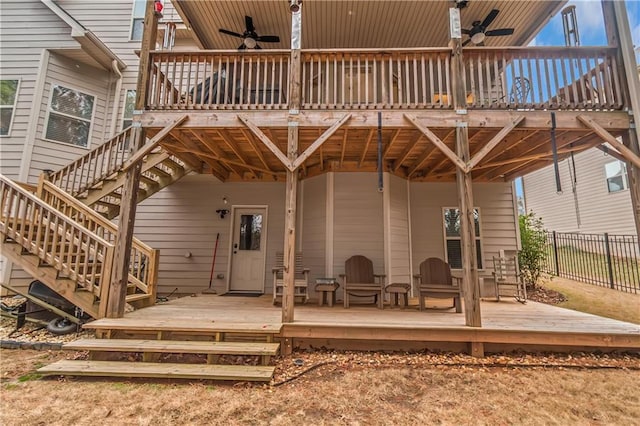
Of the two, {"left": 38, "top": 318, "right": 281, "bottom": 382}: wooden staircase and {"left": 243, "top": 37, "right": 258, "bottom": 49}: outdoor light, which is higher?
{"left": 243, "top": 37, "right": 258, "bottom": 49}: outdoor light

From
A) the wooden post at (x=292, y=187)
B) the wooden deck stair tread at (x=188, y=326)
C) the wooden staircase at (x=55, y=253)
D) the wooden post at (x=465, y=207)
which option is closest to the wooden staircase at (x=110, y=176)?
the wooden staircase at (x=55, y=253)

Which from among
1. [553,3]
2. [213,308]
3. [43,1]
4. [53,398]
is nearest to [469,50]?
[553,3]

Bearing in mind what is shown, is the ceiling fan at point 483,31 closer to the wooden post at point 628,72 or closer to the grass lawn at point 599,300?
the wooden post at point 628,72

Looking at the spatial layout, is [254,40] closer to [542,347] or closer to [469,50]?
[469,50]

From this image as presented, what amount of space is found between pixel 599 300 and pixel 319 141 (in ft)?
25.1

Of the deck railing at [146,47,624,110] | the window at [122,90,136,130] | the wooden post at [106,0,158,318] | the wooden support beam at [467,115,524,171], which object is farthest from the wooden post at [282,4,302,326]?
the window at [122,90,136,130]

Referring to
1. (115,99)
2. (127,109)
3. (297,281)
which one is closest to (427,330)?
(297,281)

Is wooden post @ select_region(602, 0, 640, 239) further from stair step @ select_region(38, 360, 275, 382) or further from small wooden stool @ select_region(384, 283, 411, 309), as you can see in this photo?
stair step @ select_region(38, 360, 275, 382)

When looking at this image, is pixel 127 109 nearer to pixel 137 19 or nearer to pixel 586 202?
pixel 137 19

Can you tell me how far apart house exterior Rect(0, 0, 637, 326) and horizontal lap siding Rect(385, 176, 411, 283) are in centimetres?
4

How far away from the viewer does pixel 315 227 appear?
648cm

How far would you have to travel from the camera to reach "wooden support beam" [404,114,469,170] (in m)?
4.05

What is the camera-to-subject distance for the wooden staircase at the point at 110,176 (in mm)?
5719

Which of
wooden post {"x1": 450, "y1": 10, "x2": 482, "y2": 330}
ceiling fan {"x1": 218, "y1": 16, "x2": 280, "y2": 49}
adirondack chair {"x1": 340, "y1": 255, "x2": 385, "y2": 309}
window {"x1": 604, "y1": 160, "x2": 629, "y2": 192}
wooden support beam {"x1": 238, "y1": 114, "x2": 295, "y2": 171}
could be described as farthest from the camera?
window {"x1": 604, "y1": 160, "x2": 629, "y2": 192}
